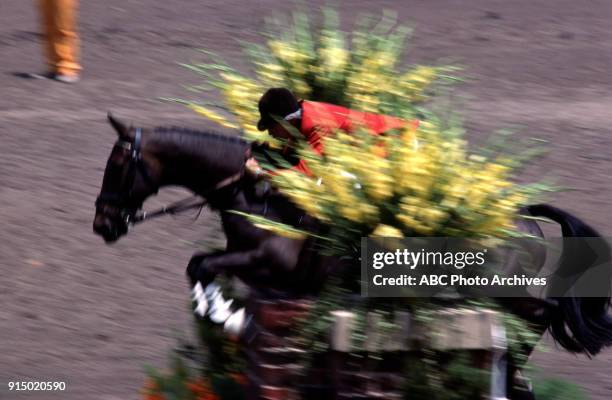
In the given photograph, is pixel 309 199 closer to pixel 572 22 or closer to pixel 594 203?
pixel 594 203

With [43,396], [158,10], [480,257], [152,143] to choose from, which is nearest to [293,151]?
[152,143]

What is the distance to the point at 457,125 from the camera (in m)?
4.96

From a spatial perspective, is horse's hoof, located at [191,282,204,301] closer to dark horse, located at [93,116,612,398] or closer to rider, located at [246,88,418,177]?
dark horse, located at [93,116,612,398]

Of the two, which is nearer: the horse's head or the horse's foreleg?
the horse's foreleg

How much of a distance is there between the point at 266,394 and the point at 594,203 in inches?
185

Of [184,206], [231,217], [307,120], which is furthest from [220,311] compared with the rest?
[307,120]

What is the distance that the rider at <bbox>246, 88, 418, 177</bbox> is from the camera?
5242 millimetres

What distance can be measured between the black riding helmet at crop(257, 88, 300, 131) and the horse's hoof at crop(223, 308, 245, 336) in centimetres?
94

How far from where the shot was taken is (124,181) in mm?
5574

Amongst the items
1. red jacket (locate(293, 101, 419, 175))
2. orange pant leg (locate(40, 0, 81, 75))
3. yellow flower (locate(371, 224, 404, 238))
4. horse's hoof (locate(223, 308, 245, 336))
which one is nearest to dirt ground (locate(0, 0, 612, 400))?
orange pant leg (locate(40, 0, 81, 75))

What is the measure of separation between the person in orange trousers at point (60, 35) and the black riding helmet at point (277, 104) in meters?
5.13

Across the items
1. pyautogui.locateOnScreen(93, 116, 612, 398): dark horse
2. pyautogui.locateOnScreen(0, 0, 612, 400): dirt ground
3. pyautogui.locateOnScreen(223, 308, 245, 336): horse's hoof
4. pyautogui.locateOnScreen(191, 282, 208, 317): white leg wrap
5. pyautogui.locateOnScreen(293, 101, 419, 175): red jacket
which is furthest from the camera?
pyautogui.locateOnScreen(0, 0, 612, 400): dirt ground

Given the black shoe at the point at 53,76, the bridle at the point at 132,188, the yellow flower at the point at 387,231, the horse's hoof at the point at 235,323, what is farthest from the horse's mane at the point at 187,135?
the black shoe at the point at 53,76

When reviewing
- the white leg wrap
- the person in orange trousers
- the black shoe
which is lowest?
the black shoe
